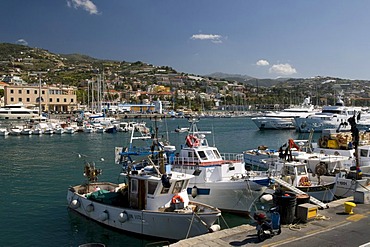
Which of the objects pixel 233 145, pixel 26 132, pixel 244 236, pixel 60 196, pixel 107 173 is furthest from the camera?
pixel 26 132

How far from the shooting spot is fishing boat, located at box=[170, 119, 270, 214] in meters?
19.7

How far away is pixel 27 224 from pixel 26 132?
197 feet

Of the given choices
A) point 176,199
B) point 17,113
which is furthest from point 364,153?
point 17,113

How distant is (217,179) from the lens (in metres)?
20.9

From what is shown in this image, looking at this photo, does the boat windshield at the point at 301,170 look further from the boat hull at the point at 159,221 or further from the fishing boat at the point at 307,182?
the boat hull at the point at 159,221

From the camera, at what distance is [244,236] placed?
11750 millimetres

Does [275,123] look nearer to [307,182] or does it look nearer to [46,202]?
[307,182]

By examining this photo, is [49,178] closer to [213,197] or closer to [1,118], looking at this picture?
[213,197]

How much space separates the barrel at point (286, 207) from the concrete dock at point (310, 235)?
10.3 inches

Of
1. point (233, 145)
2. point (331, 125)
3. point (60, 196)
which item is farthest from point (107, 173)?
point (331, 125)

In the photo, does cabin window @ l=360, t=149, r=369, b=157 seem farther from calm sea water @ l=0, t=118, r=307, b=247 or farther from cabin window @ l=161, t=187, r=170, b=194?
cabin window @ l=161, t=187, r=170, b=194

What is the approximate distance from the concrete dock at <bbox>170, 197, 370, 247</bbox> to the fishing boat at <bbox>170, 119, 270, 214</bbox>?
20.7 ft

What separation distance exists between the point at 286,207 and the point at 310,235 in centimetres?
130

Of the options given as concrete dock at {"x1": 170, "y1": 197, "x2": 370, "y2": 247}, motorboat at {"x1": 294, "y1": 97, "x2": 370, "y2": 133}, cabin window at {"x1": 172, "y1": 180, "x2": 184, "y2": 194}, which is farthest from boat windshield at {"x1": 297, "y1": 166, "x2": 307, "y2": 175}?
motorboat at {"x1": 294, "y1": 97, "x2": 370, "y2": 133}
